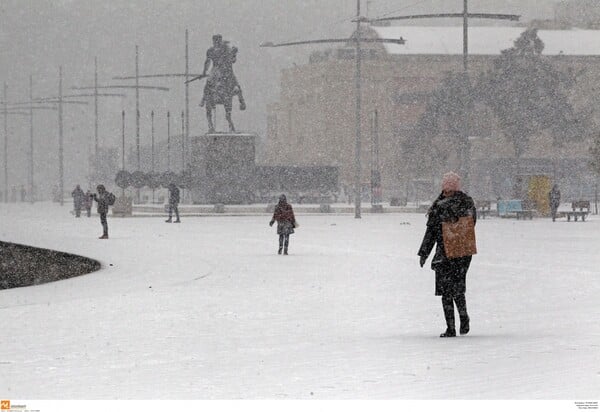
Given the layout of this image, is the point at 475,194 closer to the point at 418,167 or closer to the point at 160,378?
the point at 418,167

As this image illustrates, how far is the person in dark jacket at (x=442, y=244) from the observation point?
41.5ft

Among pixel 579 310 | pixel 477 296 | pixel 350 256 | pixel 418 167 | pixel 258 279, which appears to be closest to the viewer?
pixel 579 310

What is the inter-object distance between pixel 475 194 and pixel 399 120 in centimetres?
1409

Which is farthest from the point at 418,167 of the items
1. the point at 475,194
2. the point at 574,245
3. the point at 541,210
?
the point at 574,245

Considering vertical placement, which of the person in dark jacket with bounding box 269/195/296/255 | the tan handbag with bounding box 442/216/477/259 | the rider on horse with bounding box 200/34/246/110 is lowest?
the person in dark jacket with bounding box 269/195/296/255

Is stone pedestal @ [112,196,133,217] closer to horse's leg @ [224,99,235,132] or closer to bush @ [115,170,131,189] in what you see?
horse's leg @ [224,99,235,132]

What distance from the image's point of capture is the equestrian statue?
61.8m

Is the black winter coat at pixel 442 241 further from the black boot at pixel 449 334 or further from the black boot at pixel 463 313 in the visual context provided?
the black boot at pixel 449 334

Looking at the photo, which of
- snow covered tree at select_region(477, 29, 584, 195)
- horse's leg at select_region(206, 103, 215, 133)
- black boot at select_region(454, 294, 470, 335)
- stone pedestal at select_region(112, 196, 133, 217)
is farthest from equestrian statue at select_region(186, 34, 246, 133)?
black boot at select_region(454, 294, 470, 335)

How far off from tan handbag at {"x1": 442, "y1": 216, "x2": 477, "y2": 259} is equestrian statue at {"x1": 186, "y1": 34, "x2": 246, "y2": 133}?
49340mm

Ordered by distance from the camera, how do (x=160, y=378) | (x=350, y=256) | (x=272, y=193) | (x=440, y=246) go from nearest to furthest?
(x=160, y=378), (x=440, y=246), (x=350, y=256), (x=272, y=193)

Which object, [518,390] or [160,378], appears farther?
[160,378]

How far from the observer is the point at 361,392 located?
9.32 meters

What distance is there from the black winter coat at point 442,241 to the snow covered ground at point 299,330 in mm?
533
